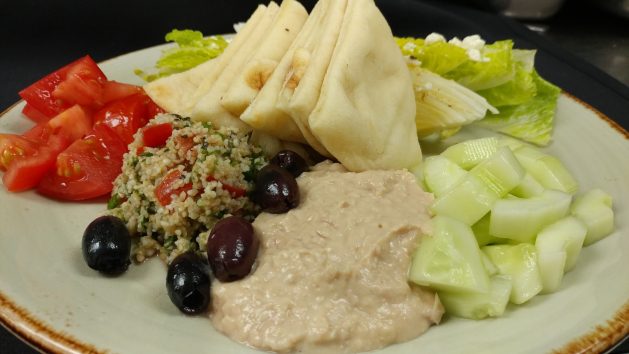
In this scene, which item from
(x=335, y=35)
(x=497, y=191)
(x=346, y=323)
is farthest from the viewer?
(x=335, y=35)

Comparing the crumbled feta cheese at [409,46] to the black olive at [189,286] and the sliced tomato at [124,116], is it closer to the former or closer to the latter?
the sliced tomato at [124,116]

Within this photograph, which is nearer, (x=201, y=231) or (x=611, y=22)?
(x=201, y=231)

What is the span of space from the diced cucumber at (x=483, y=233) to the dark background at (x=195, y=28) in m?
2.86

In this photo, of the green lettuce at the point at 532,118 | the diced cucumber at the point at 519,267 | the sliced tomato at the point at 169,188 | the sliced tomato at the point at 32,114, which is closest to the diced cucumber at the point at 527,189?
the diced cucumber at the point at 519,267

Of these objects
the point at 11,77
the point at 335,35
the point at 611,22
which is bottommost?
the point at 611,22

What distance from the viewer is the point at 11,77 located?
5.08 metres

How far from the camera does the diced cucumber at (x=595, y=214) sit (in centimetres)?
232

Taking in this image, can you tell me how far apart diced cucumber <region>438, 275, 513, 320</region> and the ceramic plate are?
1.7 inches

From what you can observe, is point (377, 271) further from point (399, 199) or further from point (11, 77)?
point (11, 77)

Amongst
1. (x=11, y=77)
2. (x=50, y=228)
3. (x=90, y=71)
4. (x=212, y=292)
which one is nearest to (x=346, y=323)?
(x=212, y=292)

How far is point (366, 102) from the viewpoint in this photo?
2641mm

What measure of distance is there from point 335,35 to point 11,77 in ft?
13.5

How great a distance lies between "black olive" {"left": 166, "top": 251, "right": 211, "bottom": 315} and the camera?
1969mm

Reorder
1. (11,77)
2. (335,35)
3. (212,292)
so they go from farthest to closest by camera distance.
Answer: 1. (11,77)
2. (335,35)
3. (212,292)
